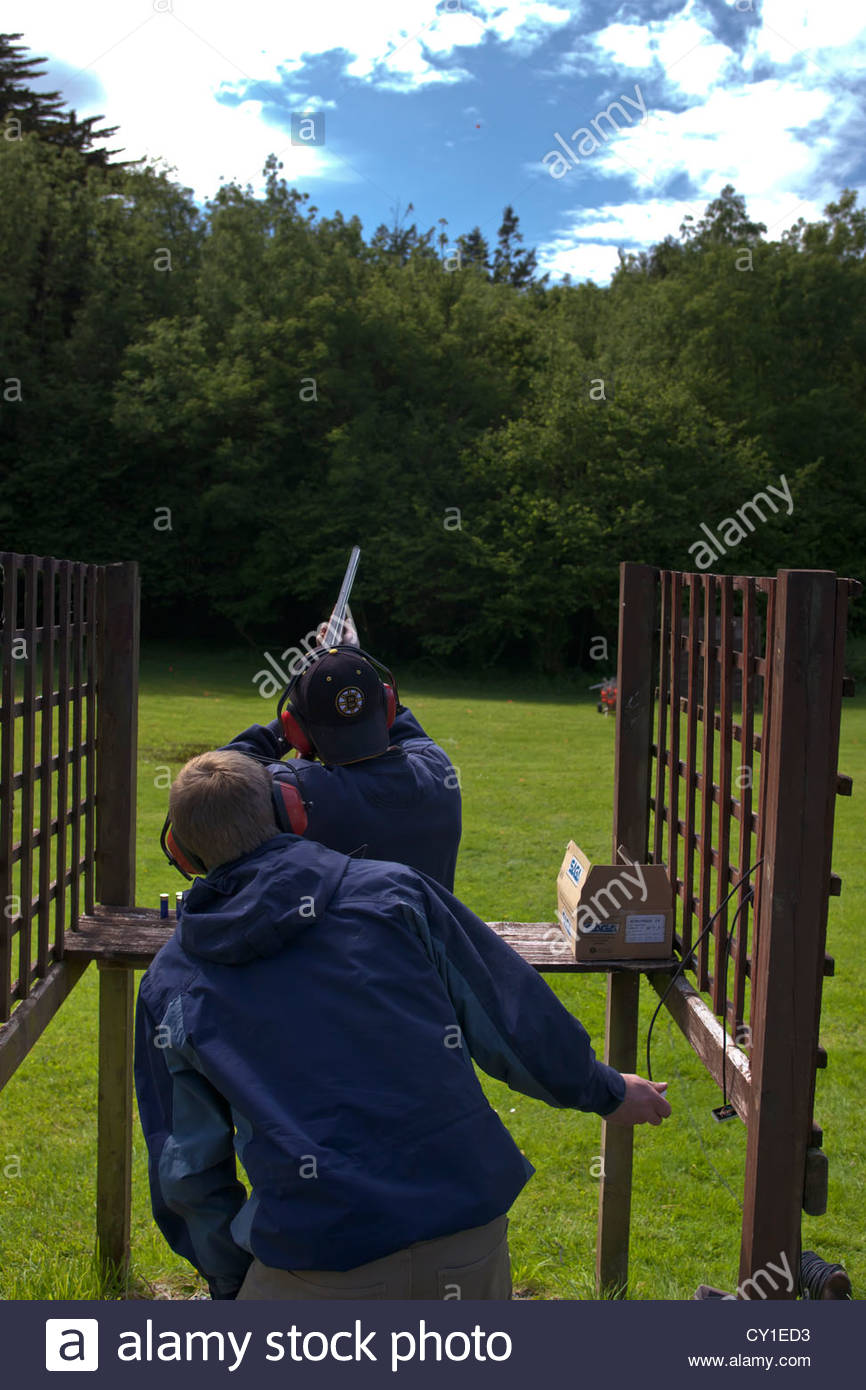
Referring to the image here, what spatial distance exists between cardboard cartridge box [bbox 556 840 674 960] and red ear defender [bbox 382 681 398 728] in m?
0.95

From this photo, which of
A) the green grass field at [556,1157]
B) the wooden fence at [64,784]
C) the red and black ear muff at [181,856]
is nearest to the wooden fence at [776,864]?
the red and black ear muff at [181,856]

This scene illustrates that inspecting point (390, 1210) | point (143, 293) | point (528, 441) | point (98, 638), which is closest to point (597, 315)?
point (528, 441)

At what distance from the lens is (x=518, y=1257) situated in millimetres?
4684

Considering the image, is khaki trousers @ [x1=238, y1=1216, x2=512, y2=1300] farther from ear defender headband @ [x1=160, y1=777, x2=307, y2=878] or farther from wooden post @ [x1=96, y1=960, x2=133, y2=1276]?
wooden post @ [x1=96, y1=960, x2=133, y2=1276]

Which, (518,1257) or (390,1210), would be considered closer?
(390,1210)

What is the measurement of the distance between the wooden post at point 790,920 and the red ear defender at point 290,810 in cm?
113

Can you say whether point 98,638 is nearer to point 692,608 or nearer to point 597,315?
point 692,608

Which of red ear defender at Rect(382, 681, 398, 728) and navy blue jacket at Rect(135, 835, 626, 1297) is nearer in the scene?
navy blue jacket at Rect(135, 835, 626, 1297)

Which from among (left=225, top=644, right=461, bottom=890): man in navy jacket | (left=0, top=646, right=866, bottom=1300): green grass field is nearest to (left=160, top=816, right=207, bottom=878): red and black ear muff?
(left=225, top=644, right=461, bottom=890): man in navy jacket

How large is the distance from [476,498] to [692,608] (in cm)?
2409

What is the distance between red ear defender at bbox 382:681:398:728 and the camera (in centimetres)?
322

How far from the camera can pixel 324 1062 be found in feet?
6.57

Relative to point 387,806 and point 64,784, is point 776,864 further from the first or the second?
point 64,784

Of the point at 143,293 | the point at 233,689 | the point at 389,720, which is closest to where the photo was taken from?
the point at 389,720
